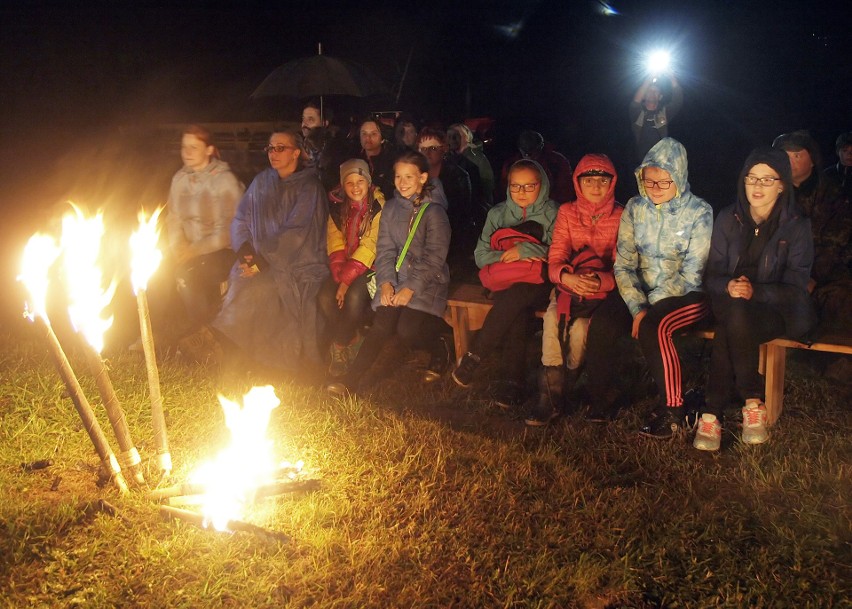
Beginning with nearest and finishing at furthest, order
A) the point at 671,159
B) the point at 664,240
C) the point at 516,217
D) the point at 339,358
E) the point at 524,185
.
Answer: the point at 671,159, the point at 664,240, the point at 524,185, the point at 516,217, the point at 339,358

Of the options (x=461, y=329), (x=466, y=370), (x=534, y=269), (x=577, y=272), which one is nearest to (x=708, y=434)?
(x=577, y=272)

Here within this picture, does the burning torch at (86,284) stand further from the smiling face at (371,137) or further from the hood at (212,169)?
the smiling face at (371,137)

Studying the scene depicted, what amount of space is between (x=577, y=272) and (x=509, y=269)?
49 centimetres

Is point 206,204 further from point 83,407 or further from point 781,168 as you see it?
point 781,168

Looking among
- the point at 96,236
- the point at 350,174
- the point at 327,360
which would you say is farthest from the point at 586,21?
the point at 96,236

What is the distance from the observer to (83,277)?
13.5 feet

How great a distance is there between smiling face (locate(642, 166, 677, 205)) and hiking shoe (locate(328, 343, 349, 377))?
8.25ft

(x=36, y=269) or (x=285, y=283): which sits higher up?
(x=36, y=269)

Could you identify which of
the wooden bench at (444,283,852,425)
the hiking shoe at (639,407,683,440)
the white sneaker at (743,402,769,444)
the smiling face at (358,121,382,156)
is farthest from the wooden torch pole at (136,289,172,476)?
the smiling face at (358,121,382,156)

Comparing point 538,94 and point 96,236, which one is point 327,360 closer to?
point 96,236

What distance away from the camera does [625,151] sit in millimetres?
9945

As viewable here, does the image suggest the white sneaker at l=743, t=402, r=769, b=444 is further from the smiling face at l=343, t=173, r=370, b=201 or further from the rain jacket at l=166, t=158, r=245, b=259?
the rain jacket at l=166, t=158, r=245, b=259

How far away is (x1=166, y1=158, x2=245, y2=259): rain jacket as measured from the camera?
6758 mm

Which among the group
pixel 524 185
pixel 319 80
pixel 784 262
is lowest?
pixel 784 262
